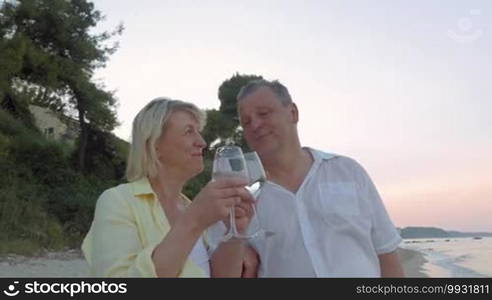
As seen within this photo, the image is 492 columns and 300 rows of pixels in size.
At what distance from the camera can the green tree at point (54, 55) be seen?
23.9m

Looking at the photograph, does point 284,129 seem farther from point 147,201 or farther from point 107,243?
point 107,243

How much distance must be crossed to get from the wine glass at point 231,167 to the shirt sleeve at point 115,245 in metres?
0.33

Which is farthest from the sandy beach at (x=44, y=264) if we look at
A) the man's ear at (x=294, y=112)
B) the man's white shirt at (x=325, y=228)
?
the man's white shirt at (x=325, y=228)

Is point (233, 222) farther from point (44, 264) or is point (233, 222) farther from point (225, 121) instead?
point (225, 121)

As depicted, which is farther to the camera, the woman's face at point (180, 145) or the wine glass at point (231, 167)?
the woman's face at point (180, 145)

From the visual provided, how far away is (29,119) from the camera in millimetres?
25750

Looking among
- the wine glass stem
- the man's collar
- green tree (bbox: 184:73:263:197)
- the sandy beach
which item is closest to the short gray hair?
the man's collar

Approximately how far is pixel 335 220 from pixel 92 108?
78.8 feet

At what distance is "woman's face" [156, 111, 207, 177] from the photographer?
7.85 ft

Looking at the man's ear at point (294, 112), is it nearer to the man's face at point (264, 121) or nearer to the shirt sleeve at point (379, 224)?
the man's face at point (264, 121)

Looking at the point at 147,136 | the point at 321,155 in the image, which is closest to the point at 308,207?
the point at 321,155

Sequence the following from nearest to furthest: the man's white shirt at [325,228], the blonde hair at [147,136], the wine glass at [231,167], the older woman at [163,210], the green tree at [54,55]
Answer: the older woman at [163,210]
the wine glass at [231,167]
the blonde hair at [147,136]
the man's white shirt at [325,228]
the green tree at [54,55]

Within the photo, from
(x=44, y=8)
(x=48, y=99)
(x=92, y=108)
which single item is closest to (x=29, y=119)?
(x=48, y=99)

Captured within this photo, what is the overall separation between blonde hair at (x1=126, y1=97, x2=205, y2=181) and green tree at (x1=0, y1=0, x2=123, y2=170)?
75.7 feet
